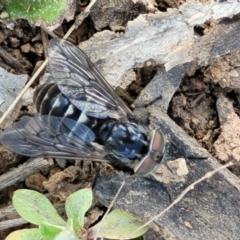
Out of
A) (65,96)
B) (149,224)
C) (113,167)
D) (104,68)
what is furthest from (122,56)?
(149,224)

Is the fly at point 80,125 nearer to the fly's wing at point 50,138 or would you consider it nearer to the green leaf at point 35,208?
the fly's wing at point 50,138

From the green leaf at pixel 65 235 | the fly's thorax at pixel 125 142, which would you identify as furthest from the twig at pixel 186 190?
the green leaf at pixel 65 235

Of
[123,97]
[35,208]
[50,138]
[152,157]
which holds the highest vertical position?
[123,97]

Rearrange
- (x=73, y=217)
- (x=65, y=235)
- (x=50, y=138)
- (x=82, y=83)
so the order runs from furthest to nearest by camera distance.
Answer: (x=82, y=83) → (x=73, y=217) → (x=50, y=138) → (x=65, y=235)

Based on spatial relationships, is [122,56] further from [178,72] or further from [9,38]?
[9,38]

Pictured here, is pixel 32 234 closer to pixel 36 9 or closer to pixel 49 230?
pixel 49 230

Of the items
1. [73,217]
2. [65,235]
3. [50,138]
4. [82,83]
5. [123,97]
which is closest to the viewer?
[65,235]

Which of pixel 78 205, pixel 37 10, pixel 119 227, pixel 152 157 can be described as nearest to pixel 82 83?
pixel 37 10

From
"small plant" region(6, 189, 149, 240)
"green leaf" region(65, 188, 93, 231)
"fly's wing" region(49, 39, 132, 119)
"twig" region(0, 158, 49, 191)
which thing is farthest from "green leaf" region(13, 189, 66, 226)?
"fly's wing" region(49, 39, 132, 119)
